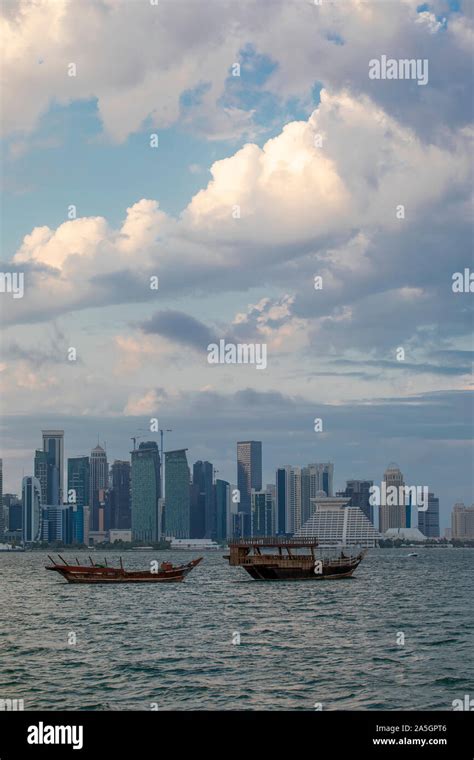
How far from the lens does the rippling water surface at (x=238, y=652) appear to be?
147 feet

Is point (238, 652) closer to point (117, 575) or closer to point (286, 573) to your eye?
point (117, 575)

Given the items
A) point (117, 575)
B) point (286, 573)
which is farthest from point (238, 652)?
point (286, 573)

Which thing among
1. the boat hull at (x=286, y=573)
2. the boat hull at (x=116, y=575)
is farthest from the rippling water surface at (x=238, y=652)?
the boat hull at (x=286, y=573)

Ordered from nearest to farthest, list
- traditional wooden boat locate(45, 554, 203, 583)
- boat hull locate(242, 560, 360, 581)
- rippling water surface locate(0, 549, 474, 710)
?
rippling water surface locate(0, 549, 474, 710) < traditional wooden boat locate(45, 554, 203, 583) < boat hull locate(242, 560, 360, 581)

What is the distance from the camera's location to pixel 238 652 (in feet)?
193

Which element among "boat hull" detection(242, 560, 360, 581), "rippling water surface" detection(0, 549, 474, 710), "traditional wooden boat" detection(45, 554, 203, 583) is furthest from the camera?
"boat hull" detection(242, 560, 360, 581)

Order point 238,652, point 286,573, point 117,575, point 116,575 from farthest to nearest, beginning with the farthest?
point 286,573 → point 116,575 → point 117,575 → point 238,652

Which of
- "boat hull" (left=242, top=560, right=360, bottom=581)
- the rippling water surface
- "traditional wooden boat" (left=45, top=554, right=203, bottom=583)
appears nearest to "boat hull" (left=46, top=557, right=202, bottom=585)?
"traditional wooden boat" (left=45, top=554, right=203, bottom=583)

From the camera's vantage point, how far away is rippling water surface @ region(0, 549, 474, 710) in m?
44.8

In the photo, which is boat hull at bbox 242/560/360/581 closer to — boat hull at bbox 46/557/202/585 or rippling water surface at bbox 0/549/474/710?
boat hull at bbox 46/557/202/585

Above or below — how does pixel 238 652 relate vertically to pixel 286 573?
above

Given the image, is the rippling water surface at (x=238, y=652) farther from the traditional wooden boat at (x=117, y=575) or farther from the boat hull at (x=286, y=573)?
the boat hull at (x=286, y=573)
